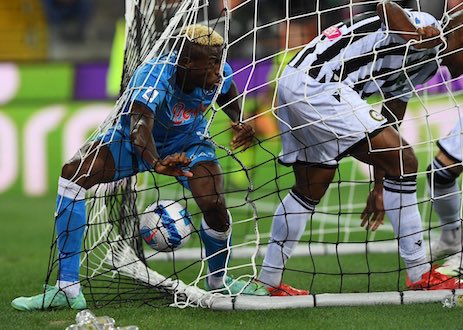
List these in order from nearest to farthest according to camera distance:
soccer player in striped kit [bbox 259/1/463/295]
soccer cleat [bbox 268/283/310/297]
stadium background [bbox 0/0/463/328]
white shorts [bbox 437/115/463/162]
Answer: stadium background [bbox 0/0/463/328] < soccer player in striped kit [bbox 259/1/463/295] < soccer cleat [bbox 268/283/310/297] < white shorts [bbox 437/115/463/162]

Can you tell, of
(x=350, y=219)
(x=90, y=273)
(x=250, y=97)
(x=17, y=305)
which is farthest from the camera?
(x=250, y=97)

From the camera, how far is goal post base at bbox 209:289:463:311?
14.4ft

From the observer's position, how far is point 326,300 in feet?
14.5

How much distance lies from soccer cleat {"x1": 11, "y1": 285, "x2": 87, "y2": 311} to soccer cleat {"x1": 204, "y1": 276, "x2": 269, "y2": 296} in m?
0.70

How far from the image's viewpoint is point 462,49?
465 centimetres

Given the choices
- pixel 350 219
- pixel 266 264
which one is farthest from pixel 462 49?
pixel 350 219

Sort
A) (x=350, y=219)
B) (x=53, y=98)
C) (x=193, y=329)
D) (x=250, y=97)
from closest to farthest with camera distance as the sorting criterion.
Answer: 1. (x=193, y=329)
2. (x=350, y=219)
3. (x=250, y=97)
4. (x=53, y=98)

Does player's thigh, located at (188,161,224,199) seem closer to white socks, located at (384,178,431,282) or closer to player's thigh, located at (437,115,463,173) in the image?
white socks, located at (384,178,431,282)

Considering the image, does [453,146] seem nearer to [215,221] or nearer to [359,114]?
[359,114]

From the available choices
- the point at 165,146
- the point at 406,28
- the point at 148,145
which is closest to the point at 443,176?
the point at 406,28

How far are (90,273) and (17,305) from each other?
1071 mm

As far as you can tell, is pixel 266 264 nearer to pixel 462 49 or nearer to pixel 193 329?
pixel 193 329

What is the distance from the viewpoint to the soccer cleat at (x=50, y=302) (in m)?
4.55

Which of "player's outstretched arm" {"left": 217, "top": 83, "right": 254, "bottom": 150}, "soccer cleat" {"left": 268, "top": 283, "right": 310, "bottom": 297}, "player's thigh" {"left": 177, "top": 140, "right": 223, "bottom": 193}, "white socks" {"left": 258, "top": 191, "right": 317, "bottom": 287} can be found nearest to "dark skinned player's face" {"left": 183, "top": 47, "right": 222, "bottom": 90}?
"player's outstretched arm" {"left": 217, "top": 83, "right": 254, "bottom": 150}
